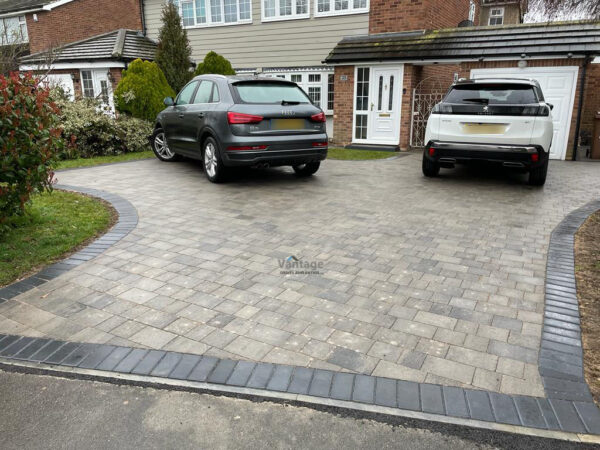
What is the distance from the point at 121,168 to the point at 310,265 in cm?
750

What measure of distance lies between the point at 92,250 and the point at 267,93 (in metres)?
4.29

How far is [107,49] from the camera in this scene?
19547 millimetres

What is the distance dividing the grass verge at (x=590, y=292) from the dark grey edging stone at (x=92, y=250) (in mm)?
4414

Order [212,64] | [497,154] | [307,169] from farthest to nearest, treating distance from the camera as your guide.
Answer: [212,64] < [307,169] < [497,154]

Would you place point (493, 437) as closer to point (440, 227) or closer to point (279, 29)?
point (440, 227)

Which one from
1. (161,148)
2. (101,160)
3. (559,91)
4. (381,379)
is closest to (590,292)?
(381,379)

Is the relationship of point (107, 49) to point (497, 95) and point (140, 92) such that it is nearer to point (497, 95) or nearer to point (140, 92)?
point (140, 92)

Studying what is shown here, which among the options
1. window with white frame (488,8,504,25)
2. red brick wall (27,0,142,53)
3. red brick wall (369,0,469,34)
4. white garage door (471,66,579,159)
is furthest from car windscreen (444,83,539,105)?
window with white frame (488,8,504,25)

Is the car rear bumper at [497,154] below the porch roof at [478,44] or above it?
below

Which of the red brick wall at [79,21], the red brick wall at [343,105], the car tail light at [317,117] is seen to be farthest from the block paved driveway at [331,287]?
the red brick wall at [79,21]

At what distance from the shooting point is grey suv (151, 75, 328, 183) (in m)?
7.58

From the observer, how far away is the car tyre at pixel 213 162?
320 inches

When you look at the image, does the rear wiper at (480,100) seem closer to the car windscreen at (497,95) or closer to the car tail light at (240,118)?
the car windscreen at (497,95)

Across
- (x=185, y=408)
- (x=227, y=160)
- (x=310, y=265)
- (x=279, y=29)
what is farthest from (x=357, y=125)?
(x=185, y=408)
